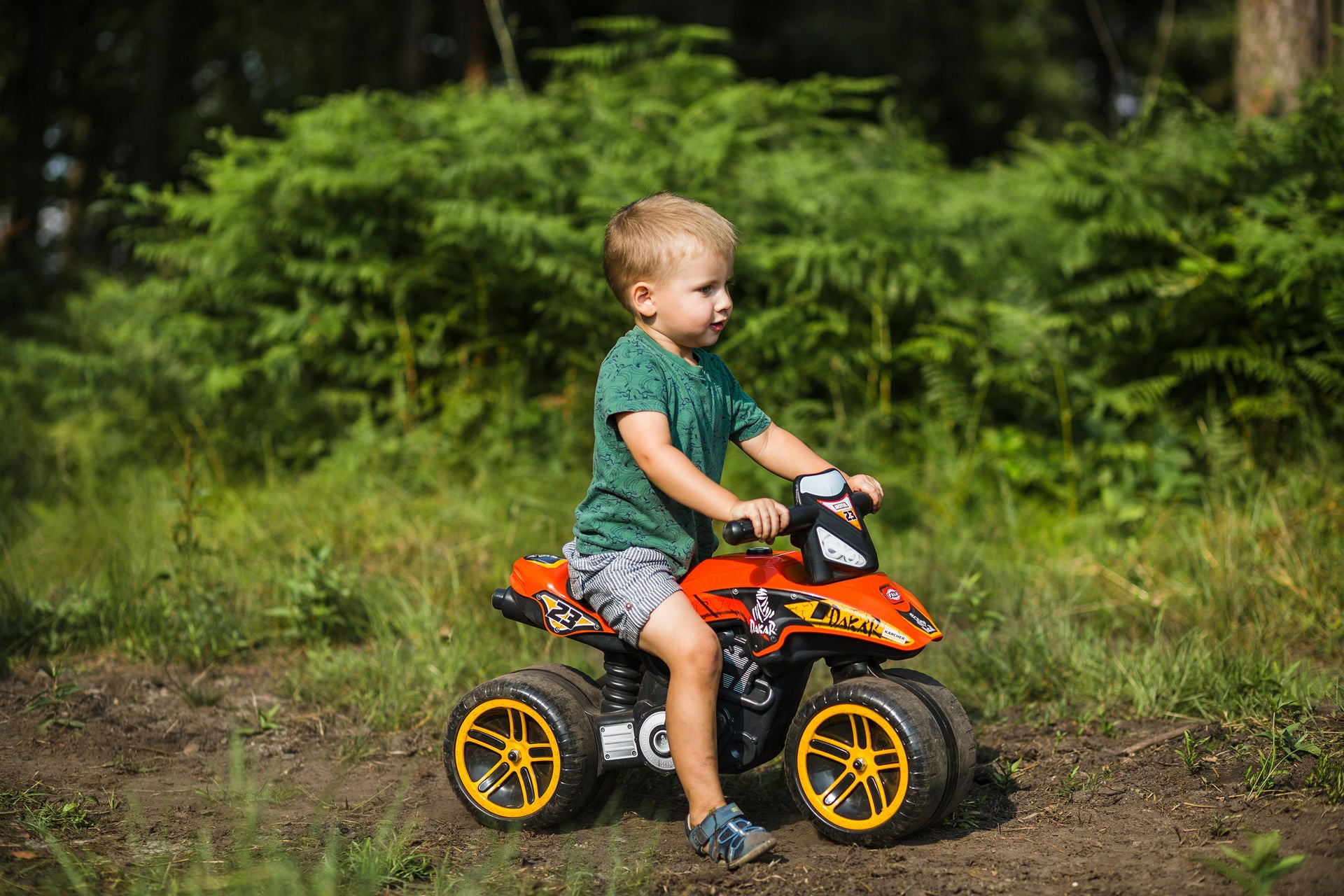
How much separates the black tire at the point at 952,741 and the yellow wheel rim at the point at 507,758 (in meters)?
1.10

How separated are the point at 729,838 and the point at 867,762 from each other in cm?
44

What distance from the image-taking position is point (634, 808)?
368cm

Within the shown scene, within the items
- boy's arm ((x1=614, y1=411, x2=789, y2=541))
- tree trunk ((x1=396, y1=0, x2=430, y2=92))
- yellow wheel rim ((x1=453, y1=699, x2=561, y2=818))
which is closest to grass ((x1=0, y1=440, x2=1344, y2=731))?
yellow wheel rim ((x1=453, y1=699, x2=561, y2=818))

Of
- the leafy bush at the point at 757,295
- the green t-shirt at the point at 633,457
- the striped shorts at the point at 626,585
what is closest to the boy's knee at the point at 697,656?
the striped shorts at the point at 626,585

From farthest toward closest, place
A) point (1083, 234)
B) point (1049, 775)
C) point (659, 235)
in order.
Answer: point (1083, 234), point (1049, 775), point (659, 235)

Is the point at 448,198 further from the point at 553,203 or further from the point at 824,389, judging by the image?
the point at 824,389

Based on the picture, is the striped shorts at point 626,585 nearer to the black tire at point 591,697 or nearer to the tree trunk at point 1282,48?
the black tire at point 591,697

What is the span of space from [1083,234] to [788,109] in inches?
116

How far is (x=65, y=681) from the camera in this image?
445 cm

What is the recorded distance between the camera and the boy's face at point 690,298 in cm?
322

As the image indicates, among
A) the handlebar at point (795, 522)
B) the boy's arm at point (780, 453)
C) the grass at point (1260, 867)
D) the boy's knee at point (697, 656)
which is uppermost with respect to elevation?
the boy's arm at point (780, 453)

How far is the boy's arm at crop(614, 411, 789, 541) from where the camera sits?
283cm

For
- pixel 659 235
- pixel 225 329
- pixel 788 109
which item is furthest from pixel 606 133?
pixel 659 235

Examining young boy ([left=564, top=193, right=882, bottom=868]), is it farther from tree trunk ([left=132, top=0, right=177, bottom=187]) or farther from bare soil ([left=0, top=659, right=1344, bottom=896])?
tree trunk ([left=132, top=0, right=177, bottom=187])
